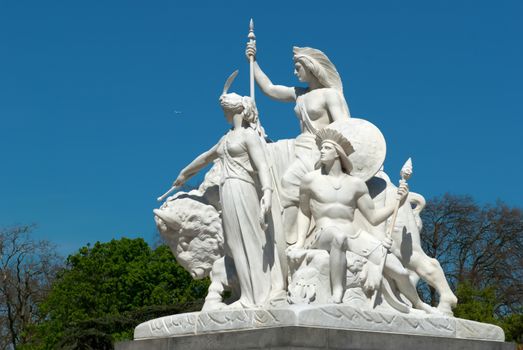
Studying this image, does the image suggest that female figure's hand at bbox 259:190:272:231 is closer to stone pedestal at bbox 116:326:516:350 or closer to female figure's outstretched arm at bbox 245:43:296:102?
stone pedestal at bbox 116:326:516:350

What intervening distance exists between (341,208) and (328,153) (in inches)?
27.5

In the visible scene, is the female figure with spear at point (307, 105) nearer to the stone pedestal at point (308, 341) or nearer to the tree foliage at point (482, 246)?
the stone pedestal at point (308, 341)

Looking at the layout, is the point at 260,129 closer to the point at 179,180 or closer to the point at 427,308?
the point at 179,180

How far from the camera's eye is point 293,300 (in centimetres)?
1157

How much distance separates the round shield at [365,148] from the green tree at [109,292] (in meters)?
17.0

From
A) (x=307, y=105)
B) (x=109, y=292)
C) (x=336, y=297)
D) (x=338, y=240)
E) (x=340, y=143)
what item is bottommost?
(x=336, y=297)

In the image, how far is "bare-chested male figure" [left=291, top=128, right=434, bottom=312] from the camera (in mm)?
12148

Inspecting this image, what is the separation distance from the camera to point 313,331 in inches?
430

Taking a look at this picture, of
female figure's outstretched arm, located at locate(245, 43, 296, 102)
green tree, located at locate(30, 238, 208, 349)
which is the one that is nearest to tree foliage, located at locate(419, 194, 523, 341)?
green tree, located at locate(30, 238, 208, 349)

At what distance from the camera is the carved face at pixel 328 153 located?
12.3 meters

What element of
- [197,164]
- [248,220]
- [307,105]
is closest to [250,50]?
[307,105]

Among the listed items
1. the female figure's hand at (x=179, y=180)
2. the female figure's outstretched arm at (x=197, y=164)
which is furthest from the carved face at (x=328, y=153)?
the female figure's hand at (x=179, y=180)

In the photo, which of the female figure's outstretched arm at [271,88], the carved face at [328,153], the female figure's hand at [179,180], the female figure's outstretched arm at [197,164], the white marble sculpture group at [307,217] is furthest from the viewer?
the female figure's outstretched arm at [271,88]

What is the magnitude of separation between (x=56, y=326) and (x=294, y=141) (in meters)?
20.9
